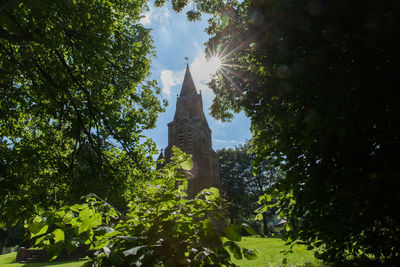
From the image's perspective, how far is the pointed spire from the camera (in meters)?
32.1

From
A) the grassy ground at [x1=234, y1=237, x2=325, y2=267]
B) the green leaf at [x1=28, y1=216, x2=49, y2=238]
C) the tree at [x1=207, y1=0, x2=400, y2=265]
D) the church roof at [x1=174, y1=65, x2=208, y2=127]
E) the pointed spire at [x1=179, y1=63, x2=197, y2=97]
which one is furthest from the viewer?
the pointed spire at [x1=179, y1=63, x2=197, y2=97]

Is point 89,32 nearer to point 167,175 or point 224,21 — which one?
point 224,21

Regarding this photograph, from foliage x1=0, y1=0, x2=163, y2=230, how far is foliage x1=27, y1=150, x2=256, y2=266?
528 centimetres

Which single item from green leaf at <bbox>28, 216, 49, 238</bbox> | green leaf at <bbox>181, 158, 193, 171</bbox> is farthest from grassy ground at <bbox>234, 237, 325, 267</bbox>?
green leaf at <bbox>28, 216, 49, 238</bbox>

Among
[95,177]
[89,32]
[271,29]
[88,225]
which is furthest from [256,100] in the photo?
[95,177]

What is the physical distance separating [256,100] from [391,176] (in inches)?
133

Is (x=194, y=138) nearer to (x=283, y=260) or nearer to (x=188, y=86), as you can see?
(x=188, y=86)

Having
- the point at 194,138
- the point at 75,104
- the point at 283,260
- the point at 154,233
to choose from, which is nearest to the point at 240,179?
the point at 194,138

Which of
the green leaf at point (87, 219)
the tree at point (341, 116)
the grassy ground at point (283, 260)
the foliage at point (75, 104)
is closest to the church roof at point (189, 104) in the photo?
the foliage at point (75, 104)

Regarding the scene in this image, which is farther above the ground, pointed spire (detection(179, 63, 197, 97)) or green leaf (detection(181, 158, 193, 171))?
pointed spire (detection(179, 63, 197, 97))

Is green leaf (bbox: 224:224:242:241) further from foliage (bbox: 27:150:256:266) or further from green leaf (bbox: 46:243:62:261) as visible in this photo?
green leaf (bbox: 46:243:62:261)

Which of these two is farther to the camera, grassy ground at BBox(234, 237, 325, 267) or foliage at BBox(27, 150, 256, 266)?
grassy ground at BBox(234, 237, 325, 267)

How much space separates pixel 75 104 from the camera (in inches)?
247

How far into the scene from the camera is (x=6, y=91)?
23.4 ft
